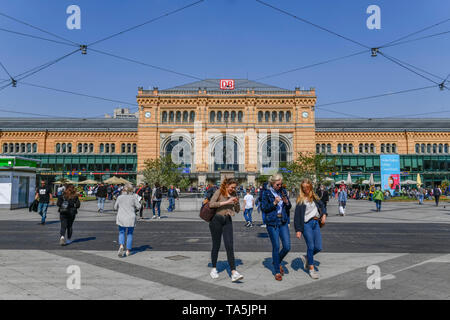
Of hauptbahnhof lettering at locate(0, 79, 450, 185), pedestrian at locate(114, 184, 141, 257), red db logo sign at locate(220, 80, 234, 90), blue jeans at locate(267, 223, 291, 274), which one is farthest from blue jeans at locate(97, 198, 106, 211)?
red db logo sign at locate(220, 80, 234, 90)

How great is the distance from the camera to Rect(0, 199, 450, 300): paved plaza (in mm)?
4891

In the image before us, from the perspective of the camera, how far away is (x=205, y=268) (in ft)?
21.1

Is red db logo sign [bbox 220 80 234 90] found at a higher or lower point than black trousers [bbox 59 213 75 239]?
higher

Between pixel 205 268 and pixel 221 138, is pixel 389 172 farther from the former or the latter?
pixel 205 268

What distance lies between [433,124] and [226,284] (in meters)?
69.0

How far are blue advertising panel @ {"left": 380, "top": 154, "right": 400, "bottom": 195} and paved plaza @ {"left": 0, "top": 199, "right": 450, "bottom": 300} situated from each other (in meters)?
25.0

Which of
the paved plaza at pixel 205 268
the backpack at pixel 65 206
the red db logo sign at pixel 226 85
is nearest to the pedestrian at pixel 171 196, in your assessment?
→ the paved plaza at pixel 205 268

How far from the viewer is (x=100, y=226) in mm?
13336

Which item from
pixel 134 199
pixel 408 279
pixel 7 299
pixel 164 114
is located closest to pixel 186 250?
pixel 134 199

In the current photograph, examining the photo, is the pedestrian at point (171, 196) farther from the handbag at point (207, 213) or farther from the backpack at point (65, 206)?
the handbag at point (207, 213)

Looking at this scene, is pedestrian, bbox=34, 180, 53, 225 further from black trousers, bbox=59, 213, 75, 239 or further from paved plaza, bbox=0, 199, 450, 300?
black trousers, bbox=59, 213, 75, 239

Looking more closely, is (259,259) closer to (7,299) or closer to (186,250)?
(186,250)

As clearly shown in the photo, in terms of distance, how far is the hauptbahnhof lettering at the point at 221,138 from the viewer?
53.9 metres
